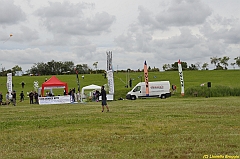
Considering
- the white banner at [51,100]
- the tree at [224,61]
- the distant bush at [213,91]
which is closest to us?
the white banner at [51,100]

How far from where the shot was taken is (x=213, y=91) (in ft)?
153

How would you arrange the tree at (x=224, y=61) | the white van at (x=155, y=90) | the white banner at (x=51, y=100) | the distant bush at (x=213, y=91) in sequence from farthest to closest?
the tree at (x=224, y=61) < the white van at (x=155, y=90) < the distant bush at (x=213, y=91) < the white banner at (x=51, y=100)

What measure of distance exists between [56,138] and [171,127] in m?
4.45

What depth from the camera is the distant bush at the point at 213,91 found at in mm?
46375

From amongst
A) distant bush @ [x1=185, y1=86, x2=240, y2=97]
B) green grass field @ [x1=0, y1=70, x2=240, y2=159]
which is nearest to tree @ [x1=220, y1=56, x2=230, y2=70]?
distant bush @ [x1=185, y1=86, x2=240, y2=97]

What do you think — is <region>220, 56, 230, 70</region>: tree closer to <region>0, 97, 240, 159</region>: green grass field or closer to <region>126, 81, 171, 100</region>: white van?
<region>126, 81, 171, 100</region>: white van

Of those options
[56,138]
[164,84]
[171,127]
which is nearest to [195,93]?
[164,84]

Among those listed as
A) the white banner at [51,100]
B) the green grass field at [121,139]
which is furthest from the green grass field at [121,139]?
the white banner at [51,100]

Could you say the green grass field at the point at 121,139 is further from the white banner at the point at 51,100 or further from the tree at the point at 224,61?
the tree at the point at 224,61

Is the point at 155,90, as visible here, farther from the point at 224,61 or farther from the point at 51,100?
the point at 224,61

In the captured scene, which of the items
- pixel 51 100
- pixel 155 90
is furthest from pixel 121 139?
pixel 155 90

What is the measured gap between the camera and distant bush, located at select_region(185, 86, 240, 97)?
46.4 m

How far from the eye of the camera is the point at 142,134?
1268 cm

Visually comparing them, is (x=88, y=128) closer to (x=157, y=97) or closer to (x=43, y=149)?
(x=43, y=149)
